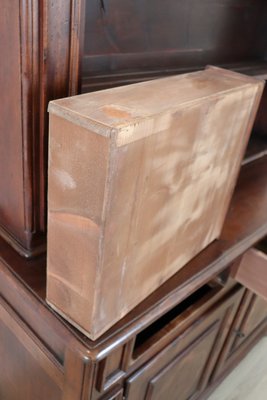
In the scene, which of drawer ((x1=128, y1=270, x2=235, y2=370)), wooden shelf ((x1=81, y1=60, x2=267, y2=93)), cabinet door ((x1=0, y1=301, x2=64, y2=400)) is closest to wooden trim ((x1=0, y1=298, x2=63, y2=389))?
cabinet door ((x1=0, y1=301, x2=64, y2=400))

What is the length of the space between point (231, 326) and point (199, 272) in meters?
0.39

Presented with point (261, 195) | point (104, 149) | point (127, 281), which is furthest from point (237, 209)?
point (104, 149)

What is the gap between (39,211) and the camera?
599 mm

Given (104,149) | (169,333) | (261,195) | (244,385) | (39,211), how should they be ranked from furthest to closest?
(244,385)
(261,195)
(169,333)
(39,211)
(104,149)

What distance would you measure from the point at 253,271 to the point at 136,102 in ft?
1.55

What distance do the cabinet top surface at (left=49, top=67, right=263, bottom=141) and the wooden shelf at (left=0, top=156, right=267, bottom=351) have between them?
10.9 inches

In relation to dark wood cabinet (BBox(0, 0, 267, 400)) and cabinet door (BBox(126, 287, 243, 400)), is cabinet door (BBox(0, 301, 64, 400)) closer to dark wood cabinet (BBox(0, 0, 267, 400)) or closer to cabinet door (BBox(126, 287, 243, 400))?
dark wood cabinet (BBox(0, 0, 267, 400))

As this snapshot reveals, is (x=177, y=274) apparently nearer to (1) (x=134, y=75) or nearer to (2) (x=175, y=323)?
(2) (x=175, y=323)

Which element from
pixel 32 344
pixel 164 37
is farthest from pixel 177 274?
pixel 164 37

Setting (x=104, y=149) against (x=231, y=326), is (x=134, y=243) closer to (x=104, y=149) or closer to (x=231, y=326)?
(x=104, y=149)

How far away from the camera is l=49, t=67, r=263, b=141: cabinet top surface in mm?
388

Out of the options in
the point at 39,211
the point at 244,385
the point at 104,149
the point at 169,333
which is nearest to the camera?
the point at 104,149

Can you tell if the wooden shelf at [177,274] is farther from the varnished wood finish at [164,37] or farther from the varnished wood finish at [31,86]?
the varnished wood finish at [164,37]

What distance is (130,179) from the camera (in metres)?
0.42
